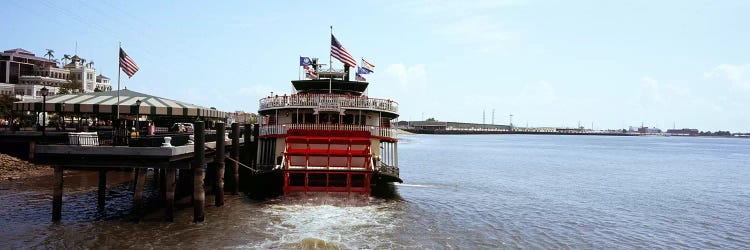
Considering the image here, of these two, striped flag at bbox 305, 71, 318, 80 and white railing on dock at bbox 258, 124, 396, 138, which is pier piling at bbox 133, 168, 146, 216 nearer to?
white railing on dock at bbox 258, 124, 396, 138

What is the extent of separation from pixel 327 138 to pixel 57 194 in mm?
10805

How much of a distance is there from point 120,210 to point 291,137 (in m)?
7.59

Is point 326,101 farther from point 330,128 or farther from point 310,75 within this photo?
point 310,75

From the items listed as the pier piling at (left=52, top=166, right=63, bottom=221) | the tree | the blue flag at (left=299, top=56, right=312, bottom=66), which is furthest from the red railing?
the tree

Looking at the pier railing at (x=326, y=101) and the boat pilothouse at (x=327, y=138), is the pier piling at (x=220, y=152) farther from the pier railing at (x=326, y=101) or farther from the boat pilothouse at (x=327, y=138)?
the pier railing at (x=326, y=101)

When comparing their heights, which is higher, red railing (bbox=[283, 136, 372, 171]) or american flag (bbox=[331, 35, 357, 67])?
american flag (bbox=[331, 35, 357, 67])

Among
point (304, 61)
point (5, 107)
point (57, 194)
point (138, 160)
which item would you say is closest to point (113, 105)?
point (57, 194)

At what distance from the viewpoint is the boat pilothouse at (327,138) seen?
22.1 metres

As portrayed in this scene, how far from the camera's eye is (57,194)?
1709cm

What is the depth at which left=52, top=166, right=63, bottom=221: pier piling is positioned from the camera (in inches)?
653

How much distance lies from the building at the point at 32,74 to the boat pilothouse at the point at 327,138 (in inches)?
2792

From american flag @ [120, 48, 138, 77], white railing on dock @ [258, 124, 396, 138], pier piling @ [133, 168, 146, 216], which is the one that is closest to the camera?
pier piling @ [133, 168, 146, 216]

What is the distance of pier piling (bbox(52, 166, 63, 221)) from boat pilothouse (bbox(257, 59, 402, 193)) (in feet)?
26.4

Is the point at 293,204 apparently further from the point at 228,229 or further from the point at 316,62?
the point at 316,62
